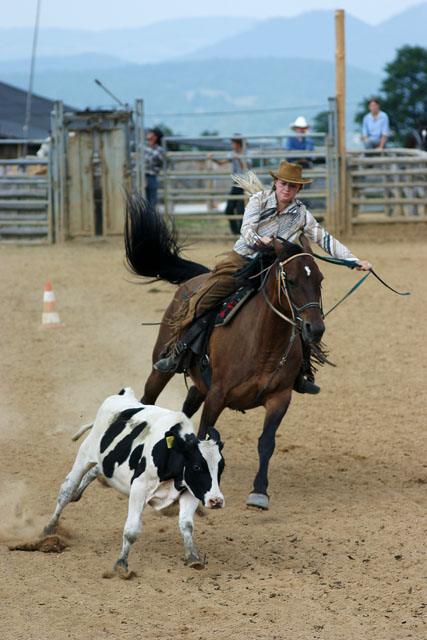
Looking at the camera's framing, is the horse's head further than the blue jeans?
No

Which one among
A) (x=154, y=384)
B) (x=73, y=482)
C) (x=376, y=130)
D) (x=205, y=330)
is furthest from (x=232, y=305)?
(x=376, y=130)

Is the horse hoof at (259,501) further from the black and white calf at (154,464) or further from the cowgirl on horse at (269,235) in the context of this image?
the cowgirl on horse at (269,235)

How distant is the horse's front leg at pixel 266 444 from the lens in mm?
5281

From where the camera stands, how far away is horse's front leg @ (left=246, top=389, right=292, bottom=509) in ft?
17.3

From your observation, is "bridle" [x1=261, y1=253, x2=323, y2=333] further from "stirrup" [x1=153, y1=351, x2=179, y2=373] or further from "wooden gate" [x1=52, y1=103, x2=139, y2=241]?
"wooden gate" [x1=52, y1=103, x2=139, y2=241]

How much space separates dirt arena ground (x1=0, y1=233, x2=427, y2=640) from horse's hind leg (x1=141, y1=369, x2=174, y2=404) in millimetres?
785

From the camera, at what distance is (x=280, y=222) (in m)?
5.88

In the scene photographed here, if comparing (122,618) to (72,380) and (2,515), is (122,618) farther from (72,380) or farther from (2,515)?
(72,380)

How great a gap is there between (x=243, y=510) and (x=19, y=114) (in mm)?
28549

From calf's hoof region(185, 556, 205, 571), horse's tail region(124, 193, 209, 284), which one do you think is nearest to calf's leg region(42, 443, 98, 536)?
calf's hoof region(185, 556, 205, 571)

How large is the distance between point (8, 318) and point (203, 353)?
6.15m

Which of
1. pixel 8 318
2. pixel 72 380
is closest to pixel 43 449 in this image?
pixel 72 380

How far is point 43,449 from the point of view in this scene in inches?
271

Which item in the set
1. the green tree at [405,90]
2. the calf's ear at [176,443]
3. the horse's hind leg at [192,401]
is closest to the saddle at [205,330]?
the horse's hind leg at [192,401]
